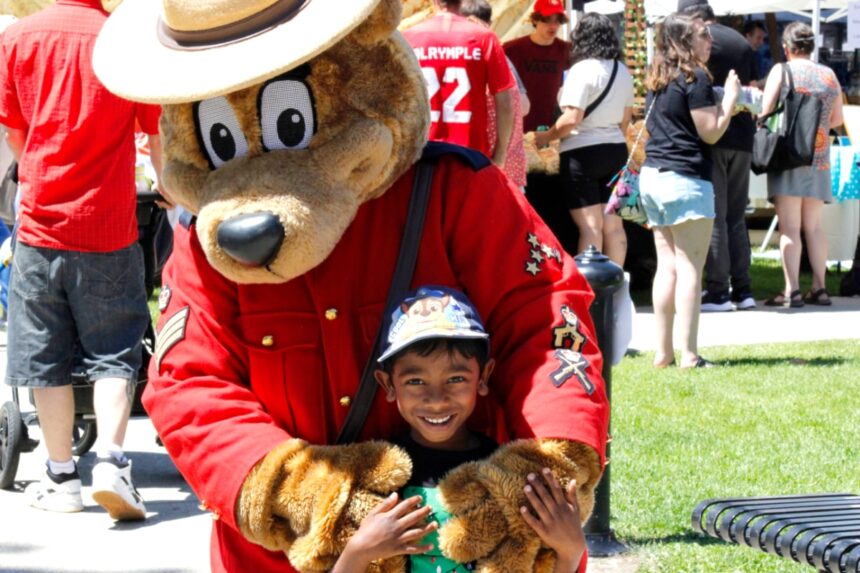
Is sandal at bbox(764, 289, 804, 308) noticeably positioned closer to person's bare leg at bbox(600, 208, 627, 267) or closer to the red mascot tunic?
person's bare leg at bbox(600, 208, 627, 267)

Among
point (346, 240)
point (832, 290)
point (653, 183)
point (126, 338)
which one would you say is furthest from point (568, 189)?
point (346, 240)

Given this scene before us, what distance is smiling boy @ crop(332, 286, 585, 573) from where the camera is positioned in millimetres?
2578

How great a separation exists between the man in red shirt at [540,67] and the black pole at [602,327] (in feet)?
19.6

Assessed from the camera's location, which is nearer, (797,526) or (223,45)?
(223,45)

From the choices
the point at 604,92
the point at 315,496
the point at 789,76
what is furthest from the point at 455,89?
the point at 315,496

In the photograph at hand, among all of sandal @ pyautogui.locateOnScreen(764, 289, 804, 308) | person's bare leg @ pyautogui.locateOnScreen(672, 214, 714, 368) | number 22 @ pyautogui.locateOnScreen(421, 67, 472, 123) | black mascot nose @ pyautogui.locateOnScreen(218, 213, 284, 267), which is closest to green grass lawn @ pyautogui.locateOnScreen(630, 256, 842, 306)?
sandal @ pyautogui.locateOnScreen(764, 289, 804, 308)

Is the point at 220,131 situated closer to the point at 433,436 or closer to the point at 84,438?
the point at 433,436

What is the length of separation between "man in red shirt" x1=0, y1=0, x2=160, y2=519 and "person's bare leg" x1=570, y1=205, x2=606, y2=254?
4938 mm

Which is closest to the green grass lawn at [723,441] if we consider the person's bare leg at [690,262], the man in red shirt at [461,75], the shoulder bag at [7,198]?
the person's bare leg at [690,262]

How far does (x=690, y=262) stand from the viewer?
26.9 feet

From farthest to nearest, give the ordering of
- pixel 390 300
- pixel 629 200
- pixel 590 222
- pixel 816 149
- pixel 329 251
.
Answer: pixel 816 149 < pixel 590 222 < pixel 629 200 < pixel 390 300 < pixel 329 251

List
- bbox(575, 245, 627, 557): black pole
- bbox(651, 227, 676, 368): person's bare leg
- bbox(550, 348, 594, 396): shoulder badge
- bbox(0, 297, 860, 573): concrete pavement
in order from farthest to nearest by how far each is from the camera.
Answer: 1. bbox(651, 227, 676, 368): person's bare leg
2. bbox(0, 297, 860, 573): concrete pavement
3. bbox(575, 245, 627, 557): black pole
4. bbox(550, 348, 594, 396): shoulder badge

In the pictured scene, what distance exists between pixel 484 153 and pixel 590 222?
298 cm

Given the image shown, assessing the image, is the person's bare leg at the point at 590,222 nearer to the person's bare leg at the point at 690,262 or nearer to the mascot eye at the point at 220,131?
the person's bare leg at the point at 690,262
